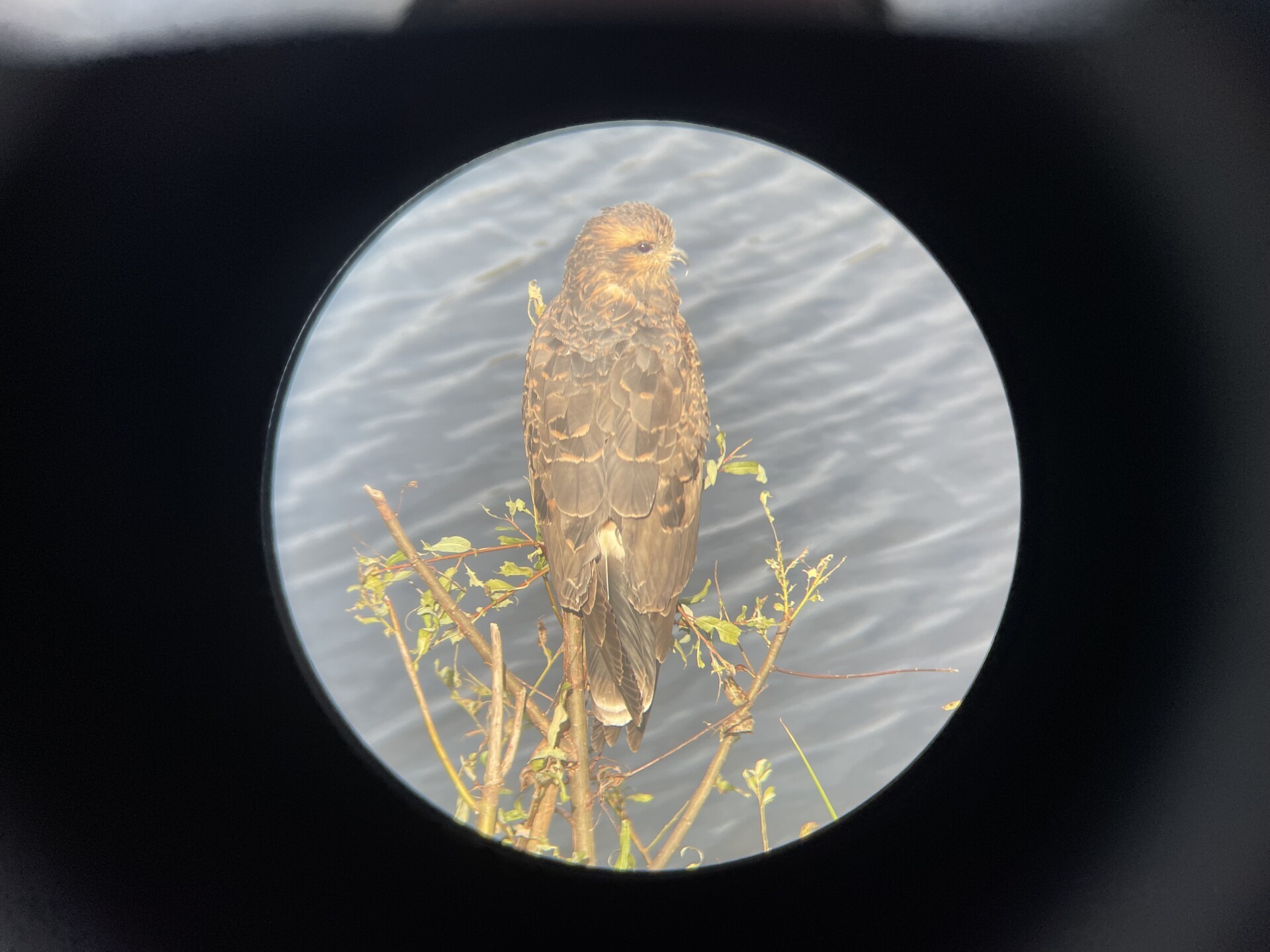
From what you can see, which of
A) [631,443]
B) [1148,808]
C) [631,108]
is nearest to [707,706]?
[631,443]

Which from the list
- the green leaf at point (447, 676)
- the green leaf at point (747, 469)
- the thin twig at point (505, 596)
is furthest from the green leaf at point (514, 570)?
the green leaf at point (747, 469)

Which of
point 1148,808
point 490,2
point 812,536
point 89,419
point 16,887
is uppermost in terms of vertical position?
point 490,2

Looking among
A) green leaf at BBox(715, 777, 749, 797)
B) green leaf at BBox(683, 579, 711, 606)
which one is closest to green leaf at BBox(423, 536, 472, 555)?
green leaf at BBox(683, 579, 711, 606)

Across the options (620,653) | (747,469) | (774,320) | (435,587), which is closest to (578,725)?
(620,653)

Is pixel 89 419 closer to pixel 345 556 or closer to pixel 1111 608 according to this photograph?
pixel 345 556

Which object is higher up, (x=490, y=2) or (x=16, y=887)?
(x=490, y=2)
